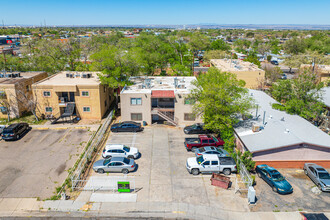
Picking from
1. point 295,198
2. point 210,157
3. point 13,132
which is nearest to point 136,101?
point 210,157

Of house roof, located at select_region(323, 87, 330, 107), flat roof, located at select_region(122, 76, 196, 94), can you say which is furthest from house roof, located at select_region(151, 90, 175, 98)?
house roof, located at select_region(323, 87, 330, 107)

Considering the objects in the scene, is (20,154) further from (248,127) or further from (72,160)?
(248,127)

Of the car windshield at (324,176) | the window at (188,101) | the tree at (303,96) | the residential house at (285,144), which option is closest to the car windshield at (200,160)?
the residential house at (285,144)

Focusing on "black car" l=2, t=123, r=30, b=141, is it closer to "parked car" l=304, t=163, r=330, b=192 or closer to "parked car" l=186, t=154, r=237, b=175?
"parked car" l=186, t=154, r=237, b=175

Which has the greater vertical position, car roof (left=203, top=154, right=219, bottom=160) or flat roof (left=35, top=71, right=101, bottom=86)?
flat roof (left=35, top=71, right=101, bottom=86)

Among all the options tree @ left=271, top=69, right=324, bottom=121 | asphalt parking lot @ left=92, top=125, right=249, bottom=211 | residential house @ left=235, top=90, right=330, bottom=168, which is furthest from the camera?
tree @ left=271, top=69, right=324, bottom=121

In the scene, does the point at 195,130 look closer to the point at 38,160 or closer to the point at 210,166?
the point at 210,166

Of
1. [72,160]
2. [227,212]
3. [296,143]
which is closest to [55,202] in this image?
[72,160]
